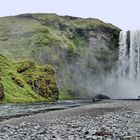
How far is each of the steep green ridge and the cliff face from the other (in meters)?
29.3

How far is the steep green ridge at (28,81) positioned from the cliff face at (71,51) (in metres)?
29.3

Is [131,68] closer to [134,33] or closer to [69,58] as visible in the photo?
[134,33]

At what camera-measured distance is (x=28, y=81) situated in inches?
4948

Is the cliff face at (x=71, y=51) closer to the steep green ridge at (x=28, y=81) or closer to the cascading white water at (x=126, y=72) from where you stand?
the cascading white water at (x=126, y=72)

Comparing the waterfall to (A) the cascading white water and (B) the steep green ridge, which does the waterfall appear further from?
(B) the steep green ridge

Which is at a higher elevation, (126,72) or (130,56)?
(130,56)

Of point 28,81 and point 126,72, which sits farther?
point 126,72

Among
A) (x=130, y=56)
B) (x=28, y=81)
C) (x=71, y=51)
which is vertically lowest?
(x=28, y=81)

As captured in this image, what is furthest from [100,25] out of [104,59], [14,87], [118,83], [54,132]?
[54,132]

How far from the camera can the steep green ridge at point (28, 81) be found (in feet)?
367

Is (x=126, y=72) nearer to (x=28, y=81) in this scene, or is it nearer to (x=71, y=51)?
(x=71, y=51)

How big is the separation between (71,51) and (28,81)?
55.5 m

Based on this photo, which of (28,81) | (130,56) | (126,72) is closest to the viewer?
(28,81)

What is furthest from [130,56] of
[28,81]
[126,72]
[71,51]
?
[28,81]
